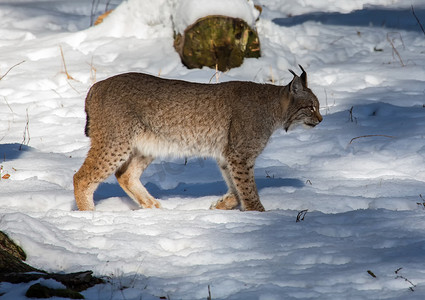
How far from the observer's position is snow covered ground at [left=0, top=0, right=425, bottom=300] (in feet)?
9.76

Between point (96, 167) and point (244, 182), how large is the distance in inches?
42.8

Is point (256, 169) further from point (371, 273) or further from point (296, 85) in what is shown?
point (371, 273)

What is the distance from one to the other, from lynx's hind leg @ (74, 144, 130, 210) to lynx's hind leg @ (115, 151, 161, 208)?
348mm

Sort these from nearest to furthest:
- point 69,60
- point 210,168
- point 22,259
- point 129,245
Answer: point 22,259 < point 129,245 < point 210,168 < point 69,60

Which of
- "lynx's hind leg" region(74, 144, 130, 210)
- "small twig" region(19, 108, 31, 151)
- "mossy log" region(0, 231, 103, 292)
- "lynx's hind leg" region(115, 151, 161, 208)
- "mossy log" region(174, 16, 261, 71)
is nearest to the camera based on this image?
"mossy log" region(0, 231, 103, 292)

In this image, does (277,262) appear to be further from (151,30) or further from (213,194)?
(151,30)

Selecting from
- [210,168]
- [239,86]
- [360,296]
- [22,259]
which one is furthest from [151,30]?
[360,296]

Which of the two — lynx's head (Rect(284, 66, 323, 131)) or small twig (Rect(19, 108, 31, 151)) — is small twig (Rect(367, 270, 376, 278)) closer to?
lynx's head (Rect(284, 66, 323, 131))

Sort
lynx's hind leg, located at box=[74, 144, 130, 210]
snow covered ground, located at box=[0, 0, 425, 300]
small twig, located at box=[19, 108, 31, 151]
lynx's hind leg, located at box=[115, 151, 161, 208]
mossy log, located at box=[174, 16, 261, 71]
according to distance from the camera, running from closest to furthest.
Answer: snow covered ground, located at box=[0, 0, 425, 300], lynx's hind leg, located at box=[74, 144, 130, 210], lynx's hind leg, located at box=[115, 151, 161, 208], small twig, located at box=[19, 108, 31, 151], mossy log, located at box=[174, 16, 261, 71]

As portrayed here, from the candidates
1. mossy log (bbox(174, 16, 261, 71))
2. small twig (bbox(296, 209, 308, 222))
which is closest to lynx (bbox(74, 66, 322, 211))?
small twig (bbox(296, 209, 308, 222))

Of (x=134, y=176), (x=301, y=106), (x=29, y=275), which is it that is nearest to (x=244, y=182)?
(x=301, y=106)

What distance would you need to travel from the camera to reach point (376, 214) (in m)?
3.90

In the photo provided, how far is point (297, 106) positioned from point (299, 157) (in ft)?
3.31

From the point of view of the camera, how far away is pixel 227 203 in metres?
4.86
